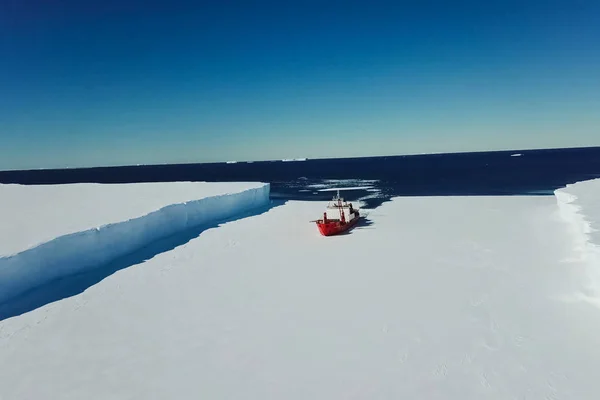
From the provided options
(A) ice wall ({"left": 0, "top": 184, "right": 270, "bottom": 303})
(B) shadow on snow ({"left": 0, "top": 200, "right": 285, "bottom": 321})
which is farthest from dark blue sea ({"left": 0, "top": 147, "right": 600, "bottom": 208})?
(B) shadow on snow ({"left": 0, "top": 200, "right": 285, "bottom": 321})

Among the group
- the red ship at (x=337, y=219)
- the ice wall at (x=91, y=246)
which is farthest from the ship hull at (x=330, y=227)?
the ice wall at (x=91, y=246)

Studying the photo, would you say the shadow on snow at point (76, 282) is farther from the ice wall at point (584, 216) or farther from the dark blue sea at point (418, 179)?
the dark blue sea at point (418, 179)

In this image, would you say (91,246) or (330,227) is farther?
(330,227)

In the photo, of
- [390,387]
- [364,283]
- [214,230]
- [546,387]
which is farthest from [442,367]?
[214,230]

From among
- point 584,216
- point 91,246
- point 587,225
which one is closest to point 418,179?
point 584,216

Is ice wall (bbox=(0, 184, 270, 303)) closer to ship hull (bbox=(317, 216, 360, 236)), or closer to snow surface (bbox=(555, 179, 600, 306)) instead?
ship hull (bbox=(317, 216, 360, 236))

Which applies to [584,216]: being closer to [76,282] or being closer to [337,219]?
[337,219]
